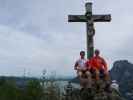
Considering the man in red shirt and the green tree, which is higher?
the man in red shirt

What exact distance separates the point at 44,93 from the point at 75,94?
3.91 meters

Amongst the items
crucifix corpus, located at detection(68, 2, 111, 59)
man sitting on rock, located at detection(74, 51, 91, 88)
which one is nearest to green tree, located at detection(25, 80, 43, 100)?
crucifix corpus, located at detection(68, 2, 111, 59)

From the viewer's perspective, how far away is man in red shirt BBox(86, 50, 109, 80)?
74.0 feet

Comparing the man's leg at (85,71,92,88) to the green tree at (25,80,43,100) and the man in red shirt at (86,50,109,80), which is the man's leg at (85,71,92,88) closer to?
the man in red shirt at (86,50,109,80)

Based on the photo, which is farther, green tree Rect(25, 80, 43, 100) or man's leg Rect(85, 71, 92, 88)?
green tree Rect(25, 80, 43, 100)

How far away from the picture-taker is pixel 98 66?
2267 cm

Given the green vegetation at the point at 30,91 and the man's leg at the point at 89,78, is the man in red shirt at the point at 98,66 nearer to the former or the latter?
the man's leg at the point at 89,78

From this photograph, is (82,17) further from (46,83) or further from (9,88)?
(9,88)

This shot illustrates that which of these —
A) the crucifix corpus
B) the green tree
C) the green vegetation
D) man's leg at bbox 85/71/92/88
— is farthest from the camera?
the green tree

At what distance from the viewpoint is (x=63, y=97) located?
24.0 m

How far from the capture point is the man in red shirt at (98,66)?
22562 mm

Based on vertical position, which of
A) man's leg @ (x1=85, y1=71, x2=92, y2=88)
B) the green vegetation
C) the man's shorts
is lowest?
the green vegetation

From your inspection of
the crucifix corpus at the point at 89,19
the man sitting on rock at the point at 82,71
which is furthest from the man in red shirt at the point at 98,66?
the crucifix corpus at the point at 89,19

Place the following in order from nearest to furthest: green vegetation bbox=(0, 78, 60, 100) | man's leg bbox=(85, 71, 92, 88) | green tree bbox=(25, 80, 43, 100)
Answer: man's leg bbox=(85, 71, 92, 88) → green vegetation bbox=(0, 78, 60, 100) → green tree bbox=(25, 80, 43, 100)
